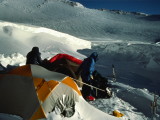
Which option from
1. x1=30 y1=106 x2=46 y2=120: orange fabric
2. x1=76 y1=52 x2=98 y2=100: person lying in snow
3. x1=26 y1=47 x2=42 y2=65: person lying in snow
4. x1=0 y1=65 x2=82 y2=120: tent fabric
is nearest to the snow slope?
x1=26 y1=47 x2=42 y2=65: person lying in snow

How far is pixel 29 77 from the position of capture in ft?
19.3

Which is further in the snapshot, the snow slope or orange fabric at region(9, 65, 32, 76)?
the snow slope

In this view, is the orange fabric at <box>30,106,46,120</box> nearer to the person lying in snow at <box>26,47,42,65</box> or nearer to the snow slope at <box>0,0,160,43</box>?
the person lying in snow at <box>26,47,42,65</box>

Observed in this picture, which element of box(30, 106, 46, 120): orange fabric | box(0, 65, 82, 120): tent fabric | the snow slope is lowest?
box(30, 106, 46, 120): orange fabric

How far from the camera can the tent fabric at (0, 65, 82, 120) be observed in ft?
17.9

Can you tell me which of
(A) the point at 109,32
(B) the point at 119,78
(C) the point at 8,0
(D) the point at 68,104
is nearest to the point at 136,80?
(B) the point at 119,78

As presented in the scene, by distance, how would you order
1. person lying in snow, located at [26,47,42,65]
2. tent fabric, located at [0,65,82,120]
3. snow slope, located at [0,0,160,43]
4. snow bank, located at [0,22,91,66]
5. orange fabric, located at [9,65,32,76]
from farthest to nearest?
snow slope, located at [0,0,160,43] < snow bank, located at [0,22,91,66] < person lying in snow, located at [26,47,42,65] < orange fabric, located at [9,65,32,76] < tent fabric, located at [0,65,82,120]

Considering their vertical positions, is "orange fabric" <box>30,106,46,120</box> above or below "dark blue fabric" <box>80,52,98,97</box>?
below

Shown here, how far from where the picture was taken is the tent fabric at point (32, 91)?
5449 millimetres

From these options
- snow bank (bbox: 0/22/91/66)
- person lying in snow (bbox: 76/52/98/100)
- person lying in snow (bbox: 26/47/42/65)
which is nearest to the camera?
person lying in snow (bbox: 76/52/98/100)

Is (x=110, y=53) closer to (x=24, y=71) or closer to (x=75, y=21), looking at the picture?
(x=24, y=71)

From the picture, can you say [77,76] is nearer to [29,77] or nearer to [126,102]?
[126,102]

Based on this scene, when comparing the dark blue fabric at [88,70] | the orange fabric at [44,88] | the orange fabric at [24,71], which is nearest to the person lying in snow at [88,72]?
the dark blue fabric at [88,70]

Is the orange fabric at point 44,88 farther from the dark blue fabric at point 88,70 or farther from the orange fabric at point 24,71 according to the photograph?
the dark blue fabric at point 88,70
